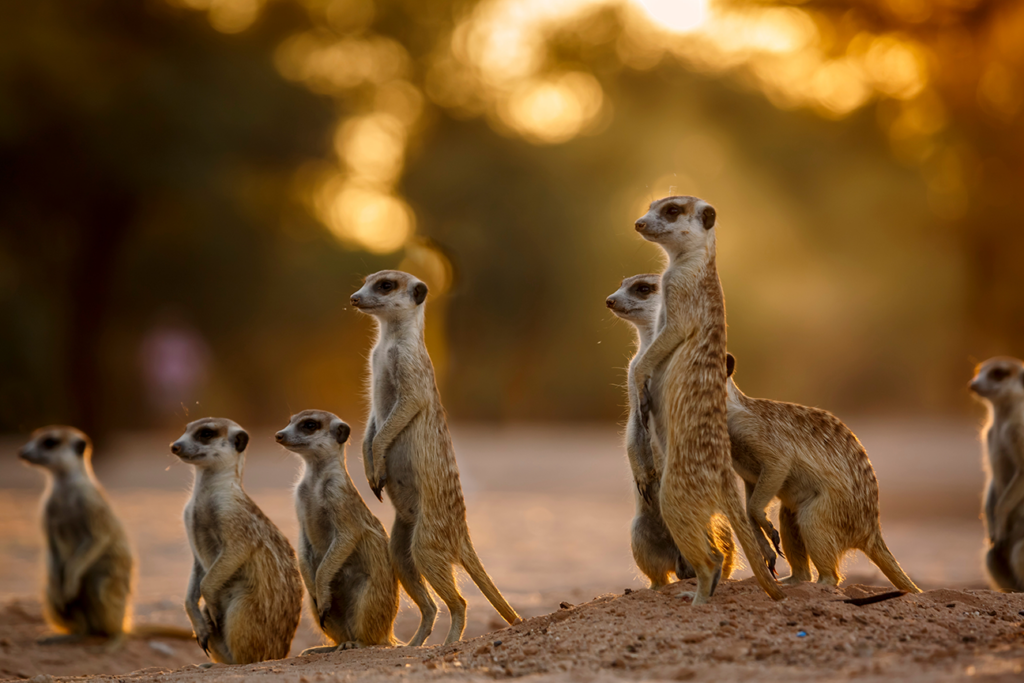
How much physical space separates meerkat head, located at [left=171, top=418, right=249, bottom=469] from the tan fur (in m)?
1.53

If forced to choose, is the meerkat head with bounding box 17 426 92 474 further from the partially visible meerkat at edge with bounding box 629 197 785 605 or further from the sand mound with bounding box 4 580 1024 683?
the partially visible meerkat at edge with bounding box 629 197 785 605

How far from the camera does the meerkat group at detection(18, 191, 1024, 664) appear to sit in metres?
3.44

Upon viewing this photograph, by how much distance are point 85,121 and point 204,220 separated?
4.48m

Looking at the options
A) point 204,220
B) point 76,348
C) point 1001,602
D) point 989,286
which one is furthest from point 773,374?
point 1001,602

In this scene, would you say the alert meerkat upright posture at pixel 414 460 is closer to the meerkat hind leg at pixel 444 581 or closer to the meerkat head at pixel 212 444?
the meerkat hind leg at pixel 444 581

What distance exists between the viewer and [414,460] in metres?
3.95

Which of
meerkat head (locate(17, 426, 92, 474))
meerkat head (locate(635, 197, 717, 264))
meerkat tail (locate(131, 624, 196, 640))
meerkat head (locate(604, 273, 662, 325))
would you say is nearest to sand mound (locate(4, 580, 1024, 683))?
meerkat head (locate(604, 273, 662, 325))

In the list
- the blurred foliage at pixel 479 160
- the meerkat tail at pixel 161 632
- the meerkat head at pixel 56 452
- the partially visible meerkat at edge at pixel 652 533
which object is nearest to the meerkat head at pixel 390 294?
the partially visible meerkat at edge at pixel 652 533

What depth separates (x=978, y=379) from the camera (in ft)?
17.7

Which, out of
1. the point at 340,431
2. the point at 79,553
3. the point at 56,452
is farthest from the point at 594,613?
the point at 56,452

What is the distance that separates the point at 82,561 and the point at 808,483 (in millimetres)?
3993

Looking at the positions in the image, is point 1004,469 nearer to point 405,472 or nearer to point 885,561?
point 885,561

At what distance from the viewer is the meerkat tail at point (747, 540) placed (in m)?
3.25

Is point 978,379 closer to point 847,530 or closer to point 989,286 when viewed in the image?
point 847,530
